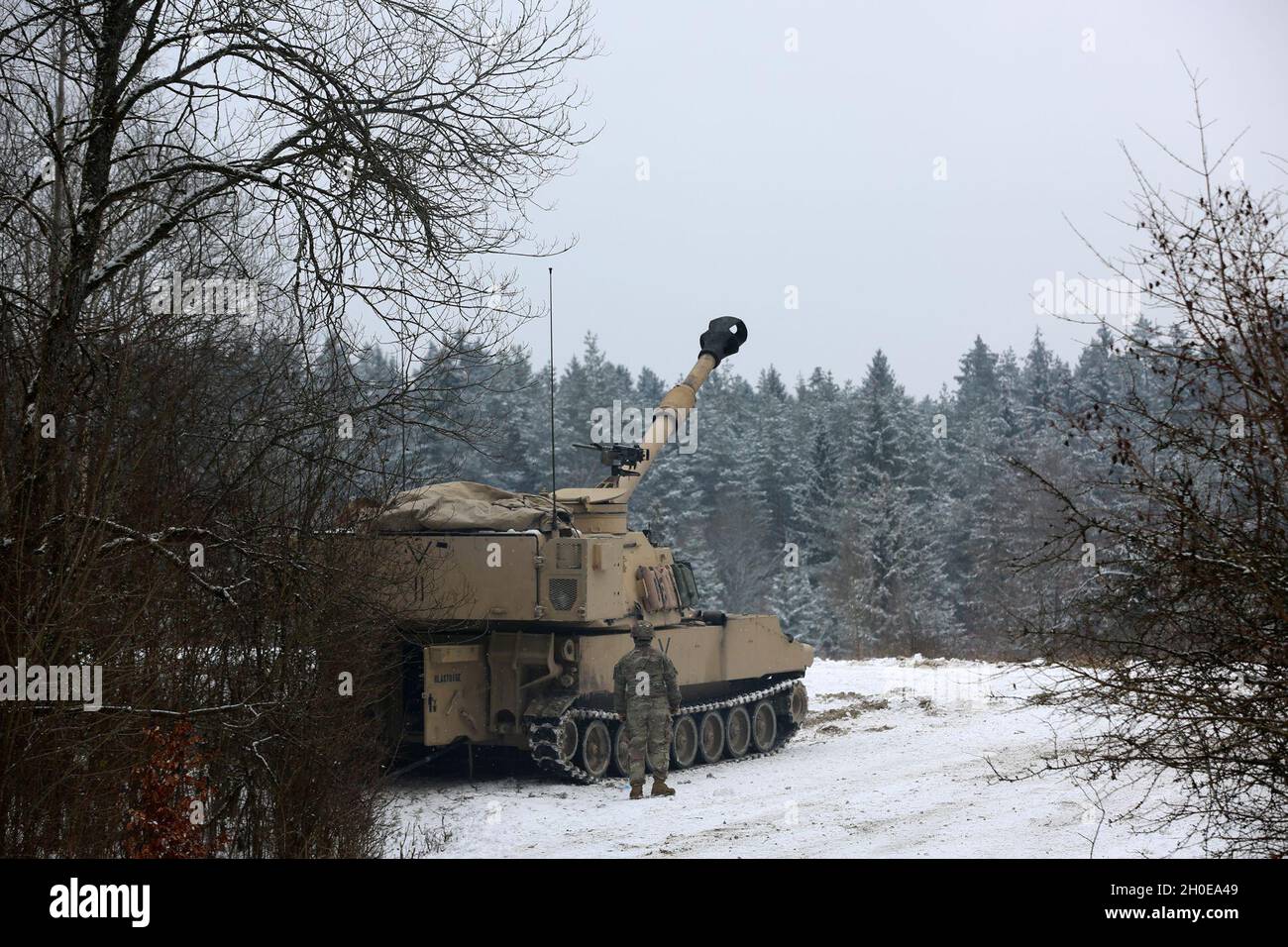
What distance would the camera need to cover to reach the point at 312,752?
848 centimetres

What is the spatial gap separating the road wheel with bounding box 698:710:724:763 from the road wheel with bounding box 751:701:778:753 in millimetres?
710

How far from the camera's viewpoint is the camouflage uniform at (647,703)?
13.7m

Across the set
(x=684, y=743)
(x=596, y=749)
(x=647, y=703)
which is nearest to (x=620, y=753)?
(x=596, y=749)

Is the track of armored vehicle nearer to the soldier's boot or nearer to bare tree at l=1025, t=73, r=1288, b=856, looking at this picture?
the soldier's boot

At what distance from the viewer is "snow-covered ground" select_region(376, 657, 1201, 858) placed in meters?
10.1

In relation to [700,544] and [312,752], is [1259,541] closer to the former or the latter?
[312,752]

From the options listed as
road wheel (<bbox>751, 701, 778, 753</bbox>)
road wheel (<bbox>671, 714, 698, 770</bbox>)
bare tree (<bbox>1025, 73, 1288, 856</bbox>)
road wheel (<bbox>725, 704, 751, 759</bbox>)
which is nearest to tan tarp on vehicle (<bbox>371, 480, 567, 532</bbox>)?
road wheel (<bbox>671, 714, 698, 770</bbox>)

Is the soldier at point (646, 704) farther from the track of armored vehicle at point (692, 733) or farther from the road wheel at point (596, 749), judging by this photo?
the road wheel at point (596, 749)

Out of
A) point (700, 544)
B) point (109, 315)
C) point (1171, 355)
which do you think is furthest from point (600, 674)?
point (700, 544)

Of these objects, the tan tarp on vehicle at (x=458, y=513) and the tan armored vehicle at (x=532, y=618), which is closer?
the tan armored vehicle at (x=532, y=618)

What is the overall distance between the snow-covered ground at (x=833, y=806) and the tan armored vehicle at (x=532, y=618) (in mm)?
594

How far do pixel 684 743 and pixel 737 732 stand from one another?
1172 mm

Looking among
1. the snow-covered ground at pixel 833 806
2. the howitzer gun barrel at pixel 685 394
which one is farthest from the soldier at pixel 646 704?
the howitzer gun barrel at pixel 685 394

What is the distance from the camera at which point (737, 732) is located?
1714 cm
